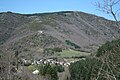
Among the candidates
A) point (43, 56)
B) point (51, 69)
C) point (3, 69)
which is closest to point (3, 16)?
point (43, 56)

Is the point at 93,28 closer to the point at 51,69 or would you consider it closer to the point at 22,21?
the point at 22,21

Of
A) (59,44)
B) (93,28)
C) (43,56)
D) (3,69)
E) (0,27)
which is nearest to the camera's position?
(3,69)

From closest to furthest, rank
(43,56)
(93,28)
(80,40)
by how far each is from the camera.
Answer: (43,56)
(80,40)
(93,28)

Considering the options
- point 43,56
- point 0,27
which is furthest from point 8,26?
point 43,56

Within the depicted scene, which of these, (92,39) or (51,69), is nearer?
(51,69)

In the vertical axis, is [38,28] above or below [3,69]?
below

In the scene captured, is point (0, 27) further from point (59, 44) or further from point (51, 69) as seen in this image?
point (51, 69)
